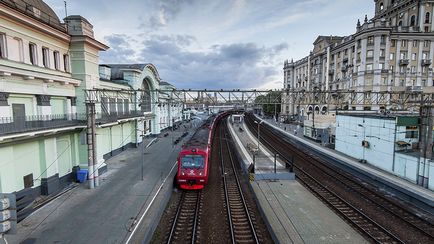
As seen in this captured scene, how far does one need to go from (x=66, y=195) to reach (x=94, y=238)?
7.16 m

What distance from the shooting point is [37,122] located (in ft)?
47.2

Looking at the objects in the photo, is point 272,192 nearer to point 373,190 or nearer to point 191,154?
point 191,154

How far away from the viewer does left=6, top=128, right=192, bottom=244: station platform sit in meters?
10.7

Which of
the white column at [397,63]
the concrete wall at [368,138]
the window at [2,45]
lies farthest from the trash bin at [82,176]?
the white column at [397,63]

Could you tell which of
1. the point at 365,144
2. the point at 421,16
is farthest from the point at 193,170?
the point at 421,16

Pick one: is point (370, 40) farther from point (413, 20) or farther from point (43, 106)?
point (43, 106)

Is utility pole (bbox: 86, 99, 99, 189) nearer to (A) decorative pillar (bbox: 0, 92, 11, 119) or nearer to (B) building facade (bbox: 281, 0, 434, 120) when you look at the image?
(A) decorative pillar (bbox: 0, 92, 11, 119)

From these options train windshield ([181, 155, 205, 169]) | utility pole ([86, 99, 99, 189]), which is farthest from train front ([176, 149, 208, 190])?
utility pole ([86, 99, 99, 189])

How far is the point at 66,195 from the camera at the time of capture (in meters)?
15.8

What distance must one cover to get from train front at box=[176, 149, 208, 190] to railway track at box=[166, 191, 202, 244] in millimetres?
767

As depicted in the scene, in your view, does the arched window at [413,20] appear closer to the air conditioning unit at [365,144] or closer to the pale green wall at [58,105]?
the air conditioning unit at [365,144]

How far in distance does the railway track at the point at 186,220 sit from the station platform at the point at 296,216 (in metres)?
3.88

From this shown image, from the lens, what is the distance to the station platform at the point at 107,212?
35.2 feet

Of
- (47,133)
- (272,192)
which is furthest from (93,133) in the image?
(272,192)
